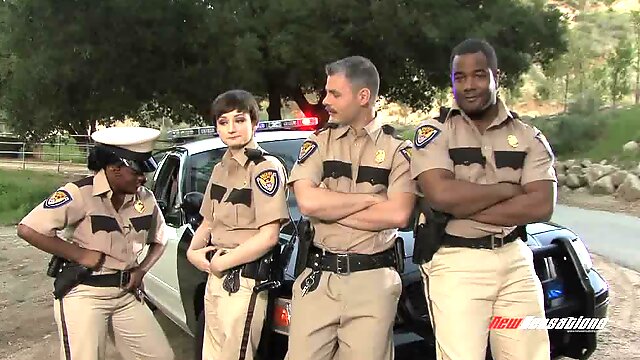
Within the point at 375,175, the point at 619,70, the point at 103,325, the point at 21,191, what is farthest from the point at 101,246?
the point at 619,70

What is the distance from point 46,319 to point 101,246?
3531 millimetres

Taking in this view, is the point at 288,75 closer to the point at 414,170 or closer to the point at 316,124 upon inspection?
the point at 316,124

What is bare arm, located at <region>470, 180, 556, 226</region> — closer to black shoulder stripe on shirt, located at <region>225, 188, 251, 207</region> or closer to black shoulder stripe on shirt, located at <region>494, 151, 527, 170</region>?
black shoulder stripe on shirt, located at <region>494, 151, 527, 170</region>

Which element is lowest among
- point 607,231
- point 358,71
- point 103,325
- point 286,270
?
point 607,231

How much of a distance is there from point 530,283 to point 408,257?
804 millimetres

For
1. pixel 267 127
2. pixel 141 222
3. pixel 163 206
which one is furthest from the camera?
pixel 267 127

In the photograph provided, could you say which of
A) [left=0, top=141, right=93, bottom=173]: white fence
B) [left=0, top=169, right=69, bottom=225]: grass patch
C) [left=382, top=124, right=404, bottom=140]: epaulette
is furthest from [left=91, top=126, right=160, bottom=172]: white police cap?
[left=0, top=141, right=93, bottom=173]: white fence

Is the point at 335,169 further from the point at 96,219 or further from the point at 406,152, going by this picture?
the point at 96,219

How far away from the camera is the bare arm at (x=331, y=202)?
295cm

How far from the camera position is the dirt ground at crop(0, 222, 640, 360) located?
5.16 m

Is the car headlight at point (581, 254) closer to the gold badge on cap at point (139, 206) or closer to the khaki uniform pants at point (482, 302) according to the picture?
the khaki uniform pants at point (482, 302)

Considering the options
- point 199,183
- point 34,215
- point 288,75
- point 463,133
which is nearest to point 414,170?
point 463,133

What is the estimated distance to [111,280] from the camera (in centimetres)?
330

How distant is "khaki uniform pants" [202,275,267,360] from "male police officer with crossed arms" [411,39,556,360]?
0.78m
